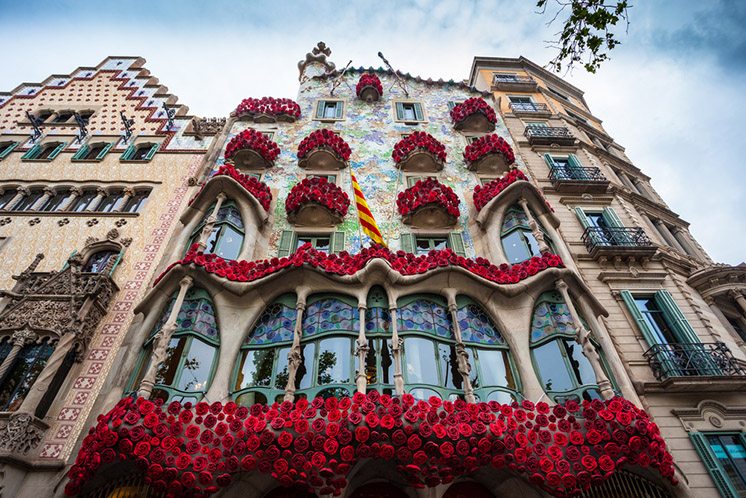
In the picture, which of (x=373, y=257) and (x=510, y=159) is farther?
(x=510, y=159)

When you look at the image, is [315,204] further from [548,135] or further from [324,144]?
[548,135]

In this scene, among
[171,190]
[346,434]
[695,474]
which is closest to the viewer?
[346,434]

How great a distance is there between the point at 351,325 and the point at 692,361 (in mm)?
9541

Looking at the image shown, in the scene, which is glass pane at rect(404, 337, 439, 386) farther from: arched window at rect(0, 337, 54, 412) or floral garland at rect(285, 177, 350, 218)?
arched window at rect(0, 337, 54, 412)

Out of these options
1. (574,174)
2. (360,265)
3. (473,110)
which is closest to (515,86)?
(473,110)

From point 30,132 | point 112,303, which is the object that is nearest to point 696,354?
point 112,303

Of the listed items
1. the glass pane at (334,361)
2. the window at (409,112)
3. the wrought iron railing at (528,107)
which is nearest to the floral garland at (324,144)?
the window at (409,112)

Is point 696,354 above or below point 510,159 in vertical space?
below

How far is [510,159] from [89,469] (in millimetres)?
16938

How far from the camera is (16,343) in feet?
35.8

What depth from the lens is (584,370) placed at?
10047 mm

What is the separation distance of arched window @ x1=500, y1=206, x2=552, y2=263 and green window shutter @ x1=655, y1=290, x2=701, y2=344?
3.83 meters

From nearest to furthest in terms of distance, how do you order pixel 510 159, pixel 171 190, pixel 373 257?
pixel 373 257 → pixel 171 190 → pixel 510 159

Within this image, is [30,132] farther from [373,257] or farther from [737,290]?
[737,290]
